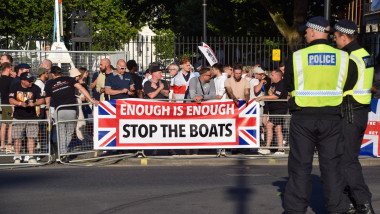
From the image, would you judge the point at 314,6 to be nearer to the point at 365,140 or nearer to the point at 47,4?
the point at 365,140

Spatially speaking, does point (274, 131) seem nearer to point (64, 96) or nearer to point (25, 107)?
point (64, 96)

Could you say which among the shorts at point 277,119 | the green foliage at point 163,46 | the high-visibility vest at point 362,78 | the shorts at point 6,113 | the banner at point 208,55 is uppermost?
the green foliage at point 163,46

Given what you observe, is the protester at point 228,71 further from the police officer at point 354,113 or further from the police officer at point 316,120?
the police officer at point 316,120

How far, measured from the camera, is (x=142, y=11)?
3334 centimetres

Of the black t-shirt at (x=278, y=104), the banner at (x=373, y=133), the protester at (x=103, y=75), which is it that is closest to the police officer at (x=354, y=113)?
the banner at (x=373, y=133)

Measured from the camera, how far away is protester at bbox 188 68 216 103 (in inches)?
488

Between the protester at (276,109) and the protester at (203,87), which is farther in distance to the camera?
the protester at (276,109)

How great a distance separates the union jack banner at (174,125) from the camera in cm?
1191

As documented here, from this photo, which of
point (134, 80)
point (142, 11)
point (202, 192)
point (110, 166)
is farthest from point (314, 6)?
point (202, 192)

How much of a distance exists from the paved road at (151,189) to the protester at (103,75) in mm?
2544

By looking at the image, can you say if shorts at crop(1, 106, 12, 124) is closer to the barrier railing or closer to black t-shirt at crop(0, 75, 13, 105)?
black t-shirt at crop(0, 75, 13, 105)

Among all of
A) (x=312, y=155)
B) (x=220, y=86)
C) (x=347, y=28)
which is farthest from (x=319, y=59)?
(x=220, y=86)

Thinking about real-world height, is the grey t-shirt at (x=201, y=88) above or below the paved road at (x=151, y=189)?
above

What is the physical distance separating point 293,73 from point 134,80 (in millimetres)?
7660
